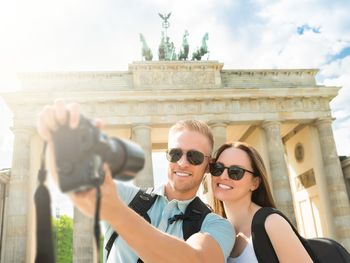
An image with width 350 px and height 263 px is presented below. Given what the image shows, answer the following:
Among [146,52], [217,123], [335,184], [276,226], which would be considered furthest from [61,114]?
[146,52]

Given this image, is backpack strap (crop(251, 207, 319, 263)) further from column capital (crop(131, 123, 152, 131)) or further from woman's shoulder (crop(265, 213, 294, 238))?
column capital (crop(131, 123, 152, 131))

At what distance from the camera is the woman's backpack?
2758 millimetres

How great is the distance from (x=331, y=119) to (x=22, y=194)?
20423 millimetres

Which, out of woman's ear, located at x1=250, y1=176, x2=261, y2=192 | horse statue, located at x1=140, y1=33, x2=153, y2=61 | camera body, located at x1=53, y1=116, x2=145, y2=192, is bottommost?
camera body, located at x1=53, y1=116, x2=145, y2=192

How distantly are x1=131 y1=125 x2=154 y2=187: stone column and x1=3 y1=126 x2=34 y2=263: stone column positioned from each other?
657 cm

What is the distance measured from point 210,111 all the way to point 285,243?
21421 mm

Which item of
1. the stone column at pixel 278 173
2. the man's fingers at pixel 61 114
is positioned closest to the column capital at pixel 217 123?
the stone column at pixel 278 173

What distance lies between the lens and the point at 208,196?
2331cm

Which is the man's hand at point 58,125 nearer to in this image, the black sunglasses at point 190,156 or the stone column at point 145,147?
the black sunglasses at point 190,156

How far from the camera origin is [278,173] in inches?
905

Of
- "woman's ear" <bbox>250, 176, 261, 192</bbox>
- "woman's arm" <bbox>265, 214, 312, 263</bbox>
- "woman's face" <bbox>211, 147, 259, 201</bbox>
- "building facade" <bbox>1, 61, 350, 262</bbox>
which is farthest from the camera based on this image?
"building facade" <bbox>1, 61, 350, 262</bbox>

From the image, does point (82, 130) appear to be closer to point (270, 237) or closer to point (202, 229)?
point (202, 229)

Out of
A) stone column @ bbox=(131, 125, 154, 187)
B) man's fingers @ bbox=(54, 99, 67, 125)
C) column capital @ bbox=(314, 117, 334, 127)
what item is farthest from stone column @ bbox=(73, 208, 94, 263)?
man's fingers @ bbox=(54, 99, 67, 125)

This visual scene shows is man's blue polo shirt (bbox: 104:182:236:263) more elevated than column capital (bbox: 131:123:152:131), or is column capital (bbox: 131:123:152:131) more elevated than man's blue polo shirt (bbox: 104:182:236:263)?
column capital (bbox: 131:123:152:131)
